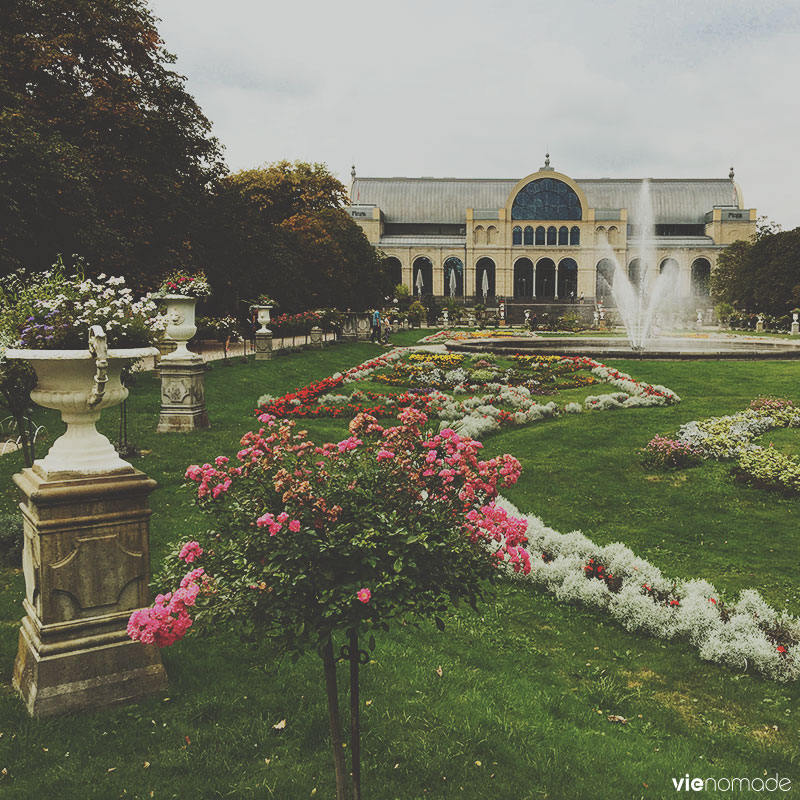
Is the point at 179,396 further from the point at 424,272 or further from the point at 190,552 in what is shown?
the point at 424,272

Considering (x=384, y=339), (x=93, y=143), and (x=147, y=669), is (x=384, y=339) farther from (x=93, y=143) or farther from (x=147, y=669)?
(x=147, y=669)

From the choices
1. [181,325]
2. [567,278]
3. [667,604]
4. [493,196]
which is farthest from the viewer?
[493,196]

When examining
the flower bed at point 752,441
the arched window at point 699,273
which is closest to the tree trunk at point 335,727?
the flower bed at point 752,441

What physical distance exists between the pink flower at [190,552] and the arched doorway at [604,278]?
76.4m

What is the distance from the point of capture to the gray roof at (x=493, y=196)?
266 feet

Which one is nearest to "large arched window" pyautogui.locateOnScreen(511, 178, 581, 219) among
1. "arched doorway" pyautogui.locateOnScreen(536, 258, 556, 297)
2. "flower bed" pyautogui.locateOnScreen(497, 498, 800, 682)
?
→ "arched doorway" pyautogui.locateOnScreen(536, 258, 556, 297)

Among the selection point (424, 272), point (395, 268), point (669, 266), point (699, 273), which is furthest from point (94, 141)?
point (699, 273)

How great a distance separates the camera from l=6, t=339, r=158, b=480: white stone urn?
3.74 metres

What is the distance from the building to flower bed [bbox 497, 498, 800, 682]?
2569 inches

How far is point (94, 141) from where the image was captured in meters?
19.1

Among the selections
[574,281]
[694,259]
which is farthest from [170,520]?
[694,259]

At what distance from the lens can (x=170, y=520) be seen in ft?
22.5

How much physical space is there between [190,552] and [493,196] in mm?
84143

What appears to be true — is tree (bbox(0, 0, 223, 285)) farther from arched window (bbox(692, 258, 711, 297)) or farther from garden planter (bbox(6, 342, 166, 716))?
arched window (bbox(692, 258, 711, 297))
